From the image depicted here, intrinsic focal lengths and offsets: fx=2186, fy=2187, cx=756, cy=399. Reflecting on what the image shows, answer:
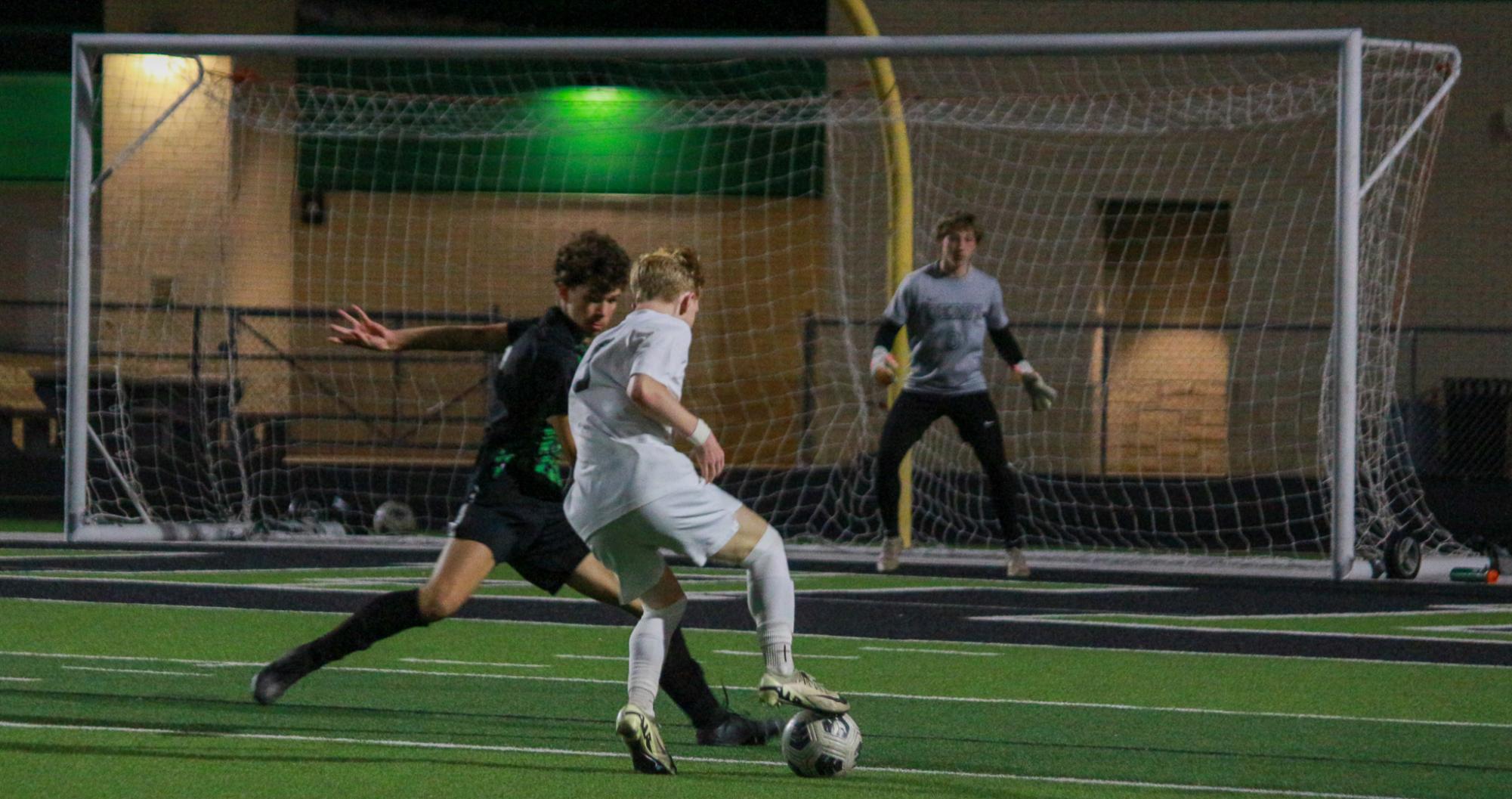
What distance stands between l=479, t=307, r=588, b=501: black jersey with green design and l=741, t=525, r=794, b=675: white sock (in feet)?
3.48

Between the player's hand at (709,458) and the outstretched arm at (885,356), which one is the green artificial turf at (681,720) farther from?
the outstretched arm at (885,356)

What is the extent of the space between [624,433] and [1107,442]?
12134 millimetres

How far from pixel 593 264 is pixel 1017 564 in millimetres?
7397

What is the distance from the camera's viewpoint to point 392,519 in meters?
17.2

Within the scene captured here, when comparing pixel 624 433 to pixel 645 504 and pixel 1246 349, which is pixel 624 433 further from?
pixel 1246 349

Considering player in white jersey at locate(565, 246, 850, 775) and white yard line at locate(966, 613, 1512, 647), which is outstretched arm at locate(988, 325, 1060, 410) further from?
player in white jersey at locate(565, 246, 850, 775)

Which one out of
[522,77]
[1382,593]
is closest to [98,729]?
[1382,593]

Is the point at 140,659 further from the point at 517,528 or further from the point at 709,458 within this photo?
the point at 709,458

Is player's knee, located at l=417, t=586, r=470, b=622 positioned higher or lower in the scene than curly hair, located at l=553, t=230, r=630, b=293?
lower

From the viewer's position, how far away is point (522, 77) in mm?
21547

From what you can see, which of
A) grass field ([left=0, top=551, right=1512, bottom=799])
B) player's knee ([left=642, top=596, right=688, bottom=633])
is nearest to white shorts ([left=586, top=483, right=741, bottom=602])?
player's knee ([left=642, top=596, right=688, bottom=633])

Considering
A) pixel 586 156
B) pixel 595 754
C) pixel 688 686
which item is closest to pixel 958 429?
pixel 688 686

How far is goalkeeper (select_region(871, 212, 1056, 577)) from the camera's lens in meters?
13.3

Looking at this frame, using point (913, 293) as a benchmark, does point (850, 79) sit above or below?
above
